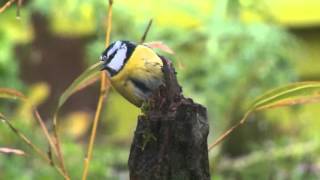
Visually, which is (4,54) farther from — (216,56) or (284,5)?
(284,5)

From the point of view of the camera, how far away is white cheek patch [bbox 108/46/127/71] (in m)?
0.83

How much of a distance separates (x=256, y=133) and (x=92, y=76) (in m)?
1.20

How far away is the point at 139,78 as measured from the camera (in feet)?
2.72

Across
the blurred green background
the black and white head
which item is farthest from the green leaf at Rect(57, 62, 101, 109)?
the blurred green background

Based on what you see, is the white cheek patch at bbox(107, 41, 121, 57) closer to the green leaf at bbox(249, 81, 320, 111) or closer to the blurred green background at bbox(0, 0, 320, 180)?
the green leaf at bbox(249, 81, 320, 111)

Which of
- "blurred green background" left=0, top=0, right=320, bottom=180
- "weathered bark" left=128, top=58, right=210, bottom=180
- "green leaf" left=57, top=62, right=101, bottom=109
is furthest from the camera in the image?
"blurred green background" left=0, top=0, right=320, bottom=180

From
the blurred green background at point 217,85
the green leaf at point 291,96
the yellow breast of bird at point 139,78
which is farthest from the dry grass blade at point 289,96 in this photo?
the blurred green background at point 217,85

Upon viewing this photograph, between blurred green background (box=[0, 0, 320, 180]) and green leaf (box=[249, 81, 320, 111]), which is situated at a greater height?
blurred green background (box=[0, 0, 320, 180])

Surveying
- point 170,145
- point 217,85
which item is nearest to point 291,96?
point 170,145

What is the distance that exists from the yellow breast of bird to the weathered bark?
0.03 meters

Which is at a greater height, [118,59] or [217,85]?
[217,85]

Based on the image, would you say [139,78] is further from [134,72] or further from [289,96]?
[289,96]

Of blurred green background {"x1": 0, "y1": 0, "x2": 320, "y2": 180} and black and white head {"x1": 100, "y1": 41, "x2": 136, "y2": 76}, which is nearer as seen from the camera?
black and white head {"x1": 100, "y1": 41, "x2": 136, "y2": 76}

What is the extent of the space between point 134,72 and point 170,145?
82mm
